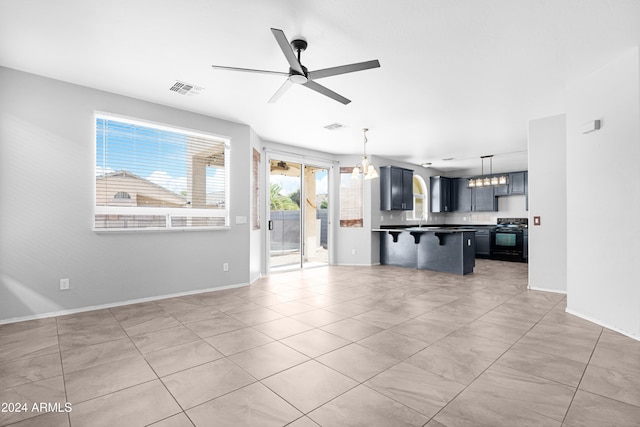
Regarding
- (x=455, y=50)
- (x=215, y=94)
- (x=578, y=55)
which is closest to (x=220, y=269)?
(x=215, y=94)

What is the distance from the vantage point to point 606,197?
117 inches

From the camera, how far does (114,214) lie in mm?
3773

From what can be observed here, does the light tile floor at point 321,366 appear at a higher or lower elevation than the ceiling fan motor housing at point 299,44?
lower

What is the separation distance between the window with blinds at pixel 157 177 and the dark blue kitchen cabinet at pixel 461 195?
7.58 meters

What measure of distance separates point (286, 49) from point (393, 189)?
5588 mm

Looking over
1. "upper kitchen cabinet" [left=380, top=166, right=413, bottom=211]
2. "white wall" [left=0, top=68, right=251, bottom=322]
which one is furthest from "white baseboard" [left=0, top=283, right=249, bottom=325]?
"upper kitchen cabinet" [left=380, top=166, right=413, bottom=211]

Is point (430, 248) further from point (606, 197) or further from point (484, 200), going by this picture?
point (484, 200)

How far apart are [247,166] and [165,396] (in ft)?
12.2

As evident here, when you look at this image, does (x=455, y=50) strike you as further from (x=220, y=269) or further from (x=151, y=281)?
(x=151, y=281)

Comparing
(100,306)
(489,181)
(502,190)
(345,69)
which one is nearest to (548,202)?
(489,181)

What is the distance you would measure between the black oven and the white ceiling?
4383 millimetres

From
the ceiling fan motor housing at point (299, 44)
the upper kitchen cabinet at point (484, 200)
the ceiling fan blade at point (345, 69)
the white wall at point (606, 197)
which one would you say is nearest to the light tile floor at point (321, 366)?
the white wall at point (606, 197)

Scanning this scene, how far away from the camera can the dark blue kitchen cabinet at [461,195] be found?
31.1 ft

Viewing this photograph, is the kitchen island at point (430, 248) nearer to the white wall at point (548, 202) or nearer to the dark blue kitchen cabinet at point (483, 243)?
the white wall at point (548, 202)
